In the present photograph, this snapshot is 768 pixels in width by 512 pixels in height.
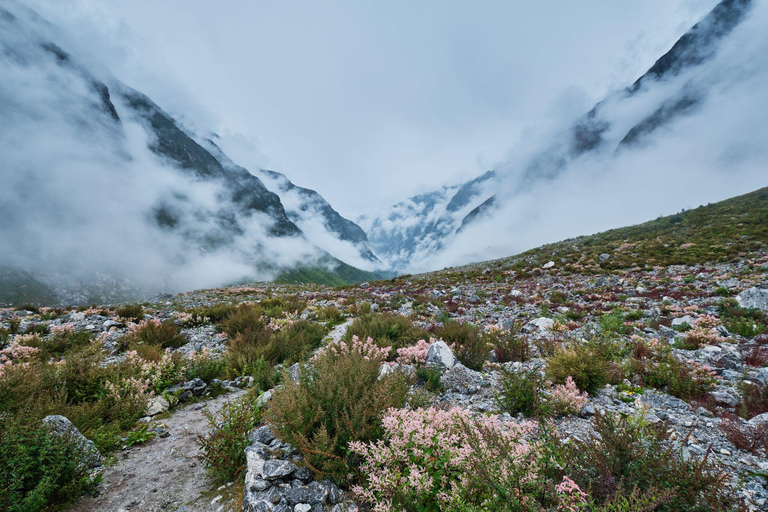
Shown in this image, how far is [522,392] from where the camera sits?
4727 mm

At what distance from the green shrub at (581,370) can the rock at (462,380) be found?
4.79ft

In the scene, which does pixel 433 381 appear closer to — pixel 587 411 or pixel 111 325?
pixel 587 411

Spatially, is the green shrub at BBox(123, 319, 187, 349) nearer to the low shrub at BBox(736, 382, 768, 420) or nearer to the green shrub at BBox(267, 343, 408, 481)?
the green shrub at BBox(267, 343, 408, 481)

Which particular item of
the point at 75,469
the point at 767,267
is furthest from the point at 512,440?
the point at 767,267

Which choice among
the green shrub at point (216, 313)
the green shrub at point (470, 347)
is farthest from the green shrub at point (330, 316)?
the green shrub at point (470, 347)

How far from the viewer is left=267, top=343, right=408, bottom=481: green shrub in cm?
324

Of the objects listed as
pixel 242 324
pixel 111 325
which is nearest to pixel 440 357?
pixel 242 324

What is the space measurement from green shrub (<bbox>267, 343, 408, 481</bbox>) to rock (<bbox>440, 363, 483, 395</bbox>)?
1.73 m

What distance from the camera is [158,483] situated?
144 inches

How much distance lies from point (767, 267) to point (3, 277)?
182 m

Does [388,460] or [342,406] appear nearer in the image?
[388,460]

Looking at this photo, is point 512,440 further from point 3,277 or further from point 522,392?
point 3,277

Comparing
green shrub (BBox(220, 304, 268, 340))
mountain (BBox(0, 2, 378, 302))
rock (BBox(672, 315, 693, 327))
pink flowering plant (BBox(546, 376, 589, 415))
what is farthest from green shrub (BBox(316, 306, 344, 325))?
mountain (BBox(0, 2, 378, 302))

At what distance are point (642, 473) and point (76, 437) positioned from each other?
6560mm
